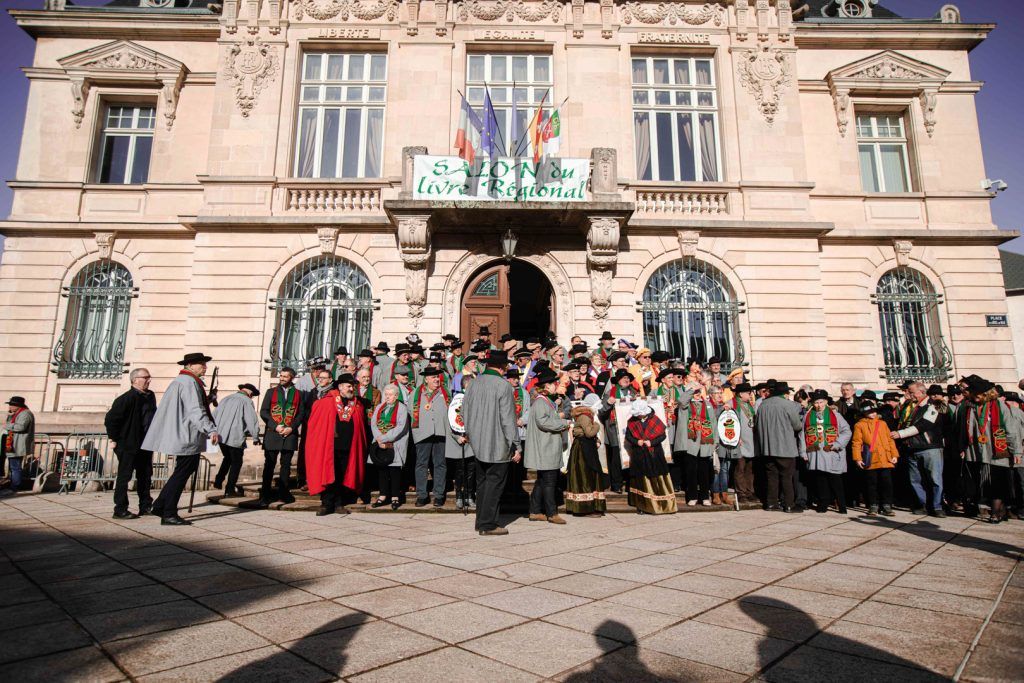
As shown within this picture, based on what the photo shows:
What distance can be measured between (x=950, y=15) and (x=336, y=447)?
65.4 ft

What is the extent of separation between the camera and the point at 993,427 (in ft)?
26.3

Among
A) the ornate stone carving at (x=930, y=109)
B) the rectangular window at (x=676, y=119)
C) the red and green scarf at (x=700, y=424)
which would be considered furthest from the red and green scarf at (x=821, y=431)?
the ornate stone carving at (x=930, y=109)

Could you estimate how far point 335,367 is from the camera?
997 centimetres

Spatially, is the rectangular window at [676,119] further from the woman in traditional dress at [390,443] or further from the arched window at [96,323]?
the arched window at [96,323]

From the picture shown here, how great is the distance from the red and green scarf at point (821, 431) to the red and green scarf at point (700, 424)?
1491 millimetres

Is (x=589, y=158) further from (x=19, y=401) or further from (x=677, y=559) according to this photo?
(x=19, y=401)

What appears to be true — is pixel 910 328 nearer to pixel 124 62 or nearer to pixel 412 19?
pixel 412 19

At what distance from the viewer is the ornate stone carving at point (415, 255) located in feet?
41.4

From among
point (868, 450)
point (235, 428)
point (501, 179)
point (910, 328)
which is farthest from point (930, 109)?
point (235, 428)

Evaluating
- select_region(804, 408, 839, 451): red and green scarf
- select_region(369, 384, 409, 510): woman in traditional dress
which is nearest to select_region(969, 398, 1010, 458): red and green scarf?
select_region(804, 408, 839, 451): red and green scarf

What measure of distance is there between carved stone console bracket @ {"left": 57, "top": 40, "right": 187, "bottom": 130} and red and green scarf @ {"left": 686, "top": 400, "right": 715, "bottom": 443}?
49.8ft

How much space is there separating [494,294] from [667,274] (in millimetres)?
4318

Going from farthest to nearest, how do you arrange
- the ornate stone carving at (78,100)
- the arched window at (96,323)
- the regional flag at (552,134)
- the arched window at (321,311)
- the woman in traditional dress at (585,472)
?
the ornate stone carving at (78,100)
the arched window at (96,323)
the arched window at (321,311)
the regional flag at (552,134)
the woman in traditional dress at (585,472)

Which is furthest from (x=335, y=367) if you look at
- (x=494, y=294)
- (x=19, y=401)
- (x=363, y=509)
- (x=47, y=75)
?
(x=47, y=75)
